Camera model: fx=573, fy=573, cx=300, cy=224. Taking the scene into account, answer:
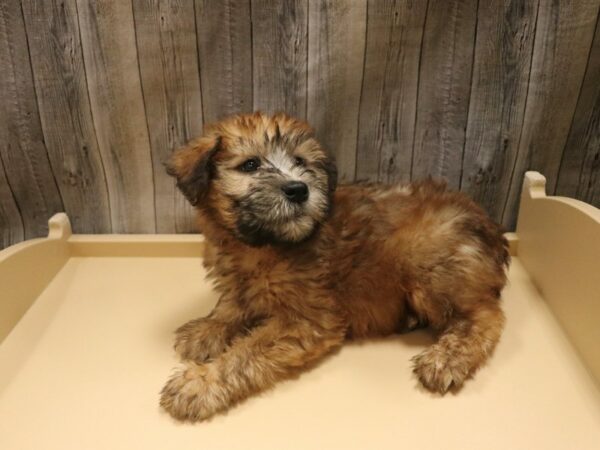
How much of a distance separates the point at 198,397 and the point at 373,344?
1.96 feet

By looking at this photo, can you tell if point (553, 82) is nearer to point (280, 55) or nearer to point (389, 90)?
point (389, 90)

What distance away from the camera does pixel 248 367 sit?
5.28ft

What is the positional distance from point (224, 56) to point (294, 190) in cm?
84

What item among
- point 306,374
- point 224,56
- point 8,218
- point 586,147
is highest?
point 224,56

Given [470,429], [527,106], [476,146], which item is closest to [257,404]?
[470,429]

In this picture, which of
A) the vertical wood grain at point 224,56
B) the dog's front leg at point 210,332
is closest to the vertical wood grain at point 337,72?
the vertical wood grain at point 224,56

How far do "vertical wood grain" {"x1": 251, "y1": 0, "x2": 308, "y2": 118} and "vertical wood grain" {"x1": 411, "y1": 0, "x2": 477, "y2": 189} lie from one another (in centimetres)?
44

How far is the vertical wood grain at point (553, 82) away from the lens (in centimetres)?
199

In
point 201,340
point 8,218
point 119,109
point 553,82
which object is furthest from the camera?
point 8,218

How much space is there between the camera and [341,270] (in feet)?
5.76

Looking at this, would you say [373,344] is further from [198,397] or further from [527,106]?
[527,106]

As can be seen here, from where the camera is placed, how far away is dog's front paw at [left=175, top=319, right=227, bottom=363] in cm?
179

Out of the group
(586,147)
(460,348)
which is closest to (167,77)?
(460,348)

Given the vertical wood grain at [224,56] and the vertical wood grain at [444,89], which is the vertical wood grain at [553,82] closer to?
the vertical wood grain at [444,89]
